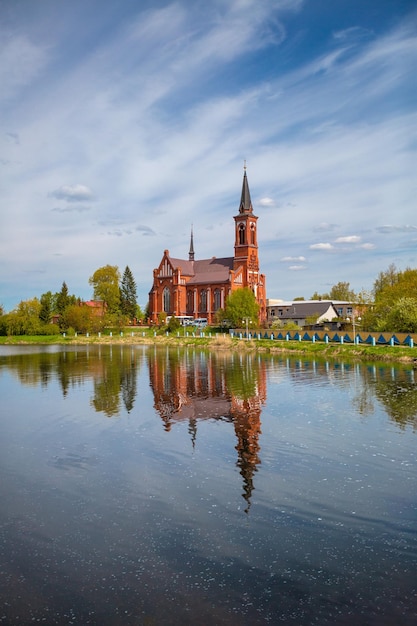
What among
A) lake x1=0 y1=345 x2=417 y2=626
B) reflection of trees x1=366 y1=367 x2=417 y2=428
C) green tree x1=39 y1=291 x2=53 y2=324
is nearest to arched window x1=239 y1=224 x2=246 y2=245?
green tree x1=39 y1=291 x2=53 y2=324

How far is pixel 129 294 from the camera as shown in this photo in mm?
113938

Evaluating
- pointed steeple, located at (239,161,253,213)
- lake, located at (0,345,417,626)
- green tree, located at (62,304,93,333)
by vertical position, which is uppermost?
pointed steeple, located at (239,161,253,213)

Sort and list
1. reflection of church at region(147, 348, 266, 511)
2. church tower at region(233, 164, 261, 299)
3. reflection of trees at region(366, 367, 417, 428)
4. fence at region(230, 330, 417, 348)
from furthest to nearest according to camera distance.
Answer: church tower at region(233, 164, 261, 299), fence at region(230, 330, 417, 348), reflection of trees at region(366, 367, 417, 428), reflection of church at region(147, 348, 266, 511)

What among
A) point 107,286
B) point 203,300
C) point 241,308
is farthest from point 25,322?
point 241,308

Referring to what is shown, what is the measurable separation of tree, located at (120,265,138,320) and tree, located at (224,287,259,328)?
3070cm

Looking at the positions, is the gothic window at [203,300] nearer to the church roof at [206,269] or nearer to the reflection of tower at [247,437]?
the church roof at [206,269]

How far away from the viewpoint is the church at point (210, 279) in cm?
10412

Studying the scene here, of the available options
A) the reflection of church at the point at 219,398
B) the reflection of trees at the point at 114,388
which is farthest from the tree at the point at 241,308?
the reflection of trees at the point at 114,388

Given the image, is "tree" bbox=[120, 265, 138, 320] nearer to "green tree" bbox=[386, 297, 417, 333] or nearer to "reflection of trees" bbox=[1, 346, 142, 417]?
"reflection of trees" bbox=[1, 346, 142, 417]

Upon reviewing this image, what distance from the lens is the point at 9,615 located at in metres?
7.66

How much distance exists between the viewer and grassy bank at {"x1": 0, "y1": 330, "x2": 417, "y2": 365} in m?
46.3

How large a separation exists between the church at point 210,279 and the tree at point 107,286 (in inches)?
430

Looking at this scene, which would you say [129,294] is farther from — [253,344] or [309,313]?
[253,344]

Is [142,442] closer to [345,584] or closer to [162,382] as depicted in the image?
[345,584]
